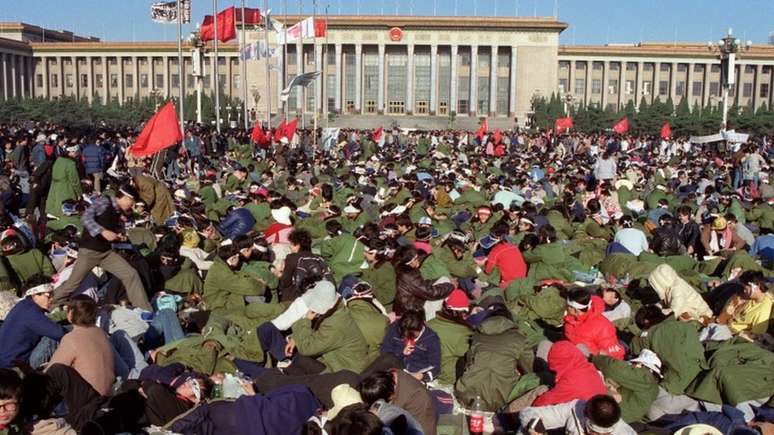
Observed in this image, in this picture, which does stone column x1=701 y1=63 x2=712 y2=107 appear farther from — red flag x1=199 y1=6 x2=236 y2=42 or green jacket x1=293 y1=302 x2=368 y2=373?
green jacket x1=293 y1=302 x2=368 y2=373

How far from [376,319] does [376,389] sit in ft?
7.12

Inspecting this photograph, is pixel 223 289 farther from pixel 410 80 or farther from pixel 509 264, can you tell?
pixel 410 80

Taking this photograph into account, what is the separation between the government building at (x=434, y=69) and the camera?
8081cm

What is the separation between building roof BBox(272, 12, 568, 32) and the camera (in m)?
79.6

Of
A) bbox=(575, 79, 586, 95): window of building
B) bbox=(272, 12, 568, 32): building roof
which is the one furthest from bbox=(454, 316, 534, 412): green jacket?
bbox=(575, 79, 586, 95): window of building

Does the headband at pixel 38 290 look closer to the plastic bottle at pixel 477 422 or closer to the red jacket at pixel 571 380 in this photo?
the plastic bottle at pixel 477 422

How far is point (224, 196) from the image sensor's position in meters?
17.2

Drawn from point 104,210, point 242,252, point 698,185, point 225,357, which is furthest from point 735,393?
point 698,185

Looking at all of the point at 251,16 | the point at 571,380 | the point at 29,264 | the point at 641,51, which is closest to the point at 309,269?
the point at 29,264

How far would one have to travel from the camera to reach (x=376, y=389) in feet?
18.2

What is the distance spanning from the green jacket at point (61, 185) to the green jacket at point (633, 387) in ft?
33.2

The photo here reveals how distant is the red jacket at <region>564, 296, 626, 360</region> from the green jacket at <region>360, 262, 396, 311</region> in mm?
2443

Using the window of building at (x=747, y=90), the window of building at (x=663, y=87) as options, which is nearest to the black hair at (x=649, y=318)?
the window of building at (x=663, y=87)

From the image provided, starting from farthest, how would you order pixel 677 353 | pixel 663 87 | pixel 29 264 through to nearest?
pixel 663 87 < pixel 29 264 < pixel 677 353
